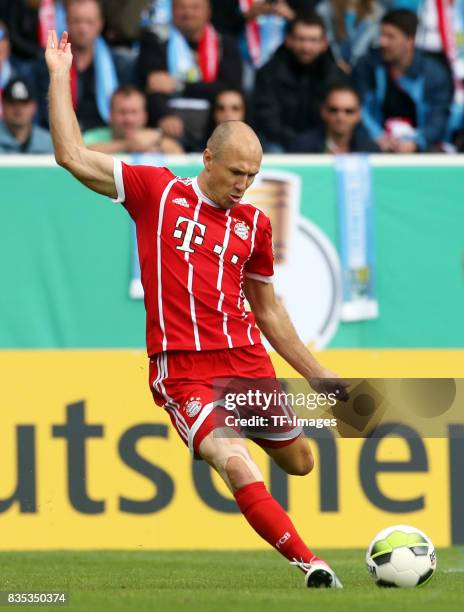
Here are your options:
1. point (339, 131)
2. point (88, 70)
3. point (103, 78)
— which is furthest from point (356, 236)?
point (88, 70)

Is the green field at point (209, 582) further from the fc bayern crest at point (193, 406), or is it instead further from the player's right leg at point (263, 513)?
the fc bayern crest at point (193, 406)

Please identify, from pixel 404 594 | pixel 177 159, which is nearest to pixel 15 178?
pixel 177 159

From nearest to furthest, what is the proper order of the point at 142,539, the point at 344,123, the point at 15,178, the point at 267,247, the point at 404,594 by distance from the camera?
the point at 404,594 → the point at 267,247 → the point at 142,539 → the point at 15,178 → the point at 344,123

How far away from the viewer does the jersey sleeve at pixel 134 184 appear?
7.00m

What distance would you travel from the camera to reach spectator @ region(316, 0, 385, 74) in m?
14.6

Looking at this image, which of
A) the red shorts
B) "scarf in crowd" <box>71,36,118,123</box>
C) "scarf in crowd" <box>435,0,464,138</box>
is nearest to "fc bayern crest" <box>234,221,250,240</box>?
the red shorts

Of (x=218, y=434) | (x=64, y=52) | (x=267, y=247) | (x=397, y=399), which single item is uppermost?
(x=64, y=52)

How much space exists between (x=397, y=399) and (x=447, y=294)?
2566 mm

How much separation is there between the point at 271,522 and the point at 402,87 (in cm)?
820

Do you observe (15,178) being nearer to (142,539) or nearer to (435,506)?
(142,539)

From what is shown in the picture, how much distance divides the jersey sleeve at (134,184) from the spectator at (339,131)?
243 inches

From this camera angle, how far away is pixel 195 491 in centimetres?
990

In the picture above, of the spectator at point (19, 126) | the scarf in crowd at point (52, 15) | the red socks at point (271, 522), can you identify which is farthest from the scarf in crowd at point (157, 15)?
the red socks at point (271, 522)

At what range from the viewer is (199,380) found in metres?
7.00
